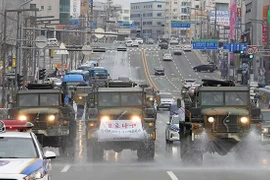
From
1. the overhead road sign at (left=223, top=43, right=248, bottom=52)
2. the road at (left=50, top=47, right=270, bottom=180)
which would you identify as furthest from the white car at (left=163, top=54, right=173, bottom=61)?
the road at (left=50, top=47, right=270, bottom=180)

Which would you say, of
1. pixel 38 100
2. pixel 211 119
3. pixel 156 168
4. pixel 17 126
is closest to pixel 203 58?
pixel 38 100

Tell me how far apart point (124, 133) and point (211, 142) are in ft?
9.58

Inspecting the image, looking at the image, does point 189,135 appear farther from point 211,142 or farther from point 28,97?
point 28,97

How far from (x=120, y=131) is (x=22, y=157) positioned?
12149 mm

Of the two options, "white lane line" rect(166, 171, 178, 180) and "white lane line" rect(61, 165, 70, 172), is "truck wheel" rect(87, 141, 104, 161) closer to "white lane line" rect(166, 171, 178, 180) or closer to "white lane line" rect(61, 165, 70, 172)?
"white lane line" rect(61, 165, 70, 172)

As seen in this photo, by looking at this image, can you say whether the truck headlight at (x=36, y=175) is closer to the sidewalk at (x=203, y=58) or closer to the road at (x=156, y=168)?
the road at (x=156, y=168)

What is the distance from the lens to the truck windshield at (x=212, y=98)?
28.5 metres

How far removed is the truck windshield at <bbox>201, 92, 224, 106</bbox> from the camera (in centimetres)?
2845

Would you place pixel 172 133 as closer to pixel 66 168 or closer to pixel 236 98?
pixel 236 98

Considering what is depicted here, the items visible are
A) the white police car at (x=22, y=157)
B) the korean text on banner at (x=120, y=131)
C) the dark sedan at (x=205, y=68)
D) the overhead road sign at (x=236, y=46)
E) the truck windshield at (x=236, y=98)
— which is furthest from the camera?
the dark sedan at (x=205, y=68)

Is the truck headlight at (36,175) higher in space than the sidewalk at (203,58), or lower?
lower

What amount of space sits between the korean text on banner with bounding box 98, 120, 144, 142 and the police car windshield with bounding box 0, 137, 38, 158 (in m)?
11.4

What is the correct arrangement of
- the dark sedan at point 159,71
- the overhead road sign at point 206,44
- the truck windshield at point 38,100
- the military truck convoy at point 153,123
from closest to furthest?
the military truck convoy at point 153,123 → the truck windshield at point 38,100 → the overhead road sign at point 206,44 → the dark sedan at point 159,71

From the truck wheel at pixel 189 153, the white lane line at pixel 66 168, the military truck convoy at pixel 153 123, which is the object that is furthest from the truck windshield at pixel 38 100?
the white lane line at pixel 66 168
